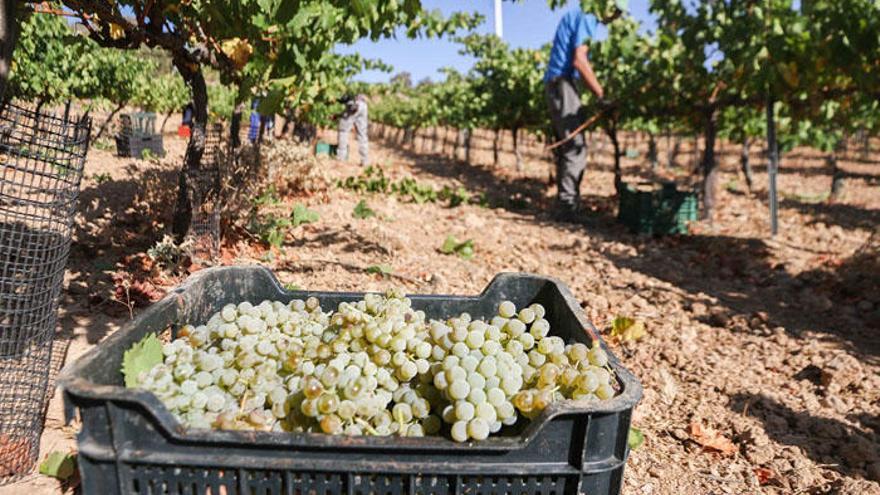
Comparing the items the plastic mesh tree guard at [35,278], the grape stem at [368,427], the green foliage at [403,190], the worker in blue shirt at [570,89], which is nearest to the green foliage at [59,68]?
the green foliage at [403,190]

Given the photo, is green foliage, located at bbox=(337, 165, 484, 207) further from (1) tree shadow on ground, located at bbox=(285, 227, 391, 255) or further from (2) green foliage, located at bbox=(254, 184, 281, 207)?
(1) tree shadow on ground, located at bbox=(285, 227, 391, 255)

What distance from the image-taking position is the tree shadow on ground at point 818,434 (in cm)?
242

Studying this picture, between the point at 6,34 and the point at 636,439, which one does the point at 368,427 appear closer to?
the point at 636,439

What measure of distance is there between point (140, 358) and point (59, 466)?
3.81ft

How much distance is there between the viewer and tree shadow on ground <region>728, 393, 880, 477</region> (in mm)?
2424

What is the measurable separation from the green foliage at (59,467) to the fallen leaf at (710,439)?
2.37 m

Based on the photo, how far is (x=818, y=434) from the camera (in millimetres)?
2654

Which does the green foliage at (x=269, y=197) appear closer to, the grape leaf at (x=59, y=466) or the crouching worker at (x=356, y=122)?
the grape leaf at (x=59, y=466)

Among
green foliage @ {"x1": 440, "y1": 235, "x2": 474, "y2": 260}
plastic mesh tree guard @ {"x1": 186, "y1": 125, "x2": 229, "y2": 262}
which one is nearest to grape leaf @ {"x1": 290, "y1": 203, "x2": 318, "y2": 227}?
plastic mesh tree guard @ {"x1": 186, "y1": 125, "x2": 229, "y2": 262}

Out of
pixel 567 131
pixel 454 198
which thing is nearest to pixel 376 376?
pixel 567 131

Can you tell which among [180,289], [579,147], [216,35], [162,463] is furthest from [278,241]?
[579,147]

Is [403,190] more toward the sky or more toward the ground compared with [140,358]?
more toward the sky

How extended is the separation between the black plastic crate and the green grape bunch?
7cm

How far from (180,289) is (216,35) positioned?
2.76 metres
